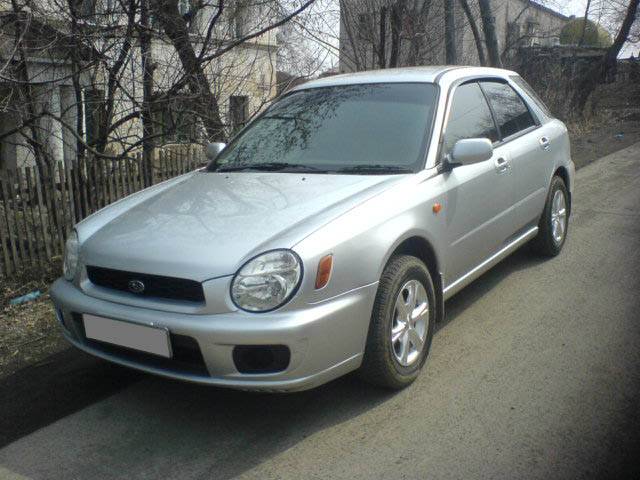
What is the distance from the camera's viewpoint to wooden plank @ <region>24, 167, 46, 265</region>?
566 centimetres

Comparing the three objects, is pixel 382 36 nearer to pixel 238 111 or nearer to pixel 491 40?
pixel 238 111

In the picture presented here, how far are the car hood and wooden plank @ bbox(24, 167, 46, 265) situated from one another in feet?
6.93

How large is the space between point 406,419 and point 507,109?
9.30 ft

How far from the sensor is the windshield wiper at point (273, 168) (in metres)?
3.94

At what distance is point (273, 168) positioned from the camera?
4.07 m

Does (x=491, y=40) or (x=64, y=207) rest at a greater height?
(x=491, y=40)

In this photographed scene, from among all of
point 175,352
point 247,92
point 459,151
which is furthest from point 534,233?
point 247,92

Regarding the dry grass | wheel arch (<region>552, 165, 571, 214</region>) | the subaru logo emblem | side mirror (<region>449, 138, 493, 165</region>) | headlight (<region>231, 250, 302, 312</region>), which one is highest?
side mirror (<region>449, 138, 493, 165</region>)

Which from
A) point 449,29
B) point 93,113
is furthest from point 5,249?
point 449,29

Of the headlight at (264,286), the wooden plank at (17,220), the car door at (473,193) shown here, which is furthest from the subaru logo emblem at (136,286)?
the wooden plank at (17,220)

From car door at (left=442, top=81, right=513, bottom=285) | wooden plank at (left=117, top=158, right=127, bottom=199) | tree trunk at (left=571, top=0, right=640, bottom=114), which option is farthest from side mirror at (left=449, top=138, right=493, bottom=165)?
tree trunk at (left=571, top=0, right=640, bottom=114)

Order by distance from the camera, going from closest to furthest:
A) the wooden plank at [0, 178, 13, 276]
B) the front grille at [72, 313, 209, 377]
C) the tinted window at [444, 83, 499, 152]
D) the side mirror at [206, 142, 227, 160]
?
the front grille at [72, 313, 209, 377] < the tinted window at [444, 83, 499, 152] < the side mirror at [206, 142, 227, 160] < the wooden plank at [0, 178, 13, 276]

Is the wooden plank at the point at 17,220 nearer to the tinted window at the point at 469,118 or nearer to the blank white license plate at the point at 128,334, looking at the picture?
the blank white license plate at the point at 128,334

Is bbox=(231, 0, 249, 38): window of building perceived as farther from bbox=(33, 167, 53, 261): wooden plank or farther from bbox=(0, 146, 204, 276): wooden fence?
bbox=(33, 167, 53, 261): wooden plank
